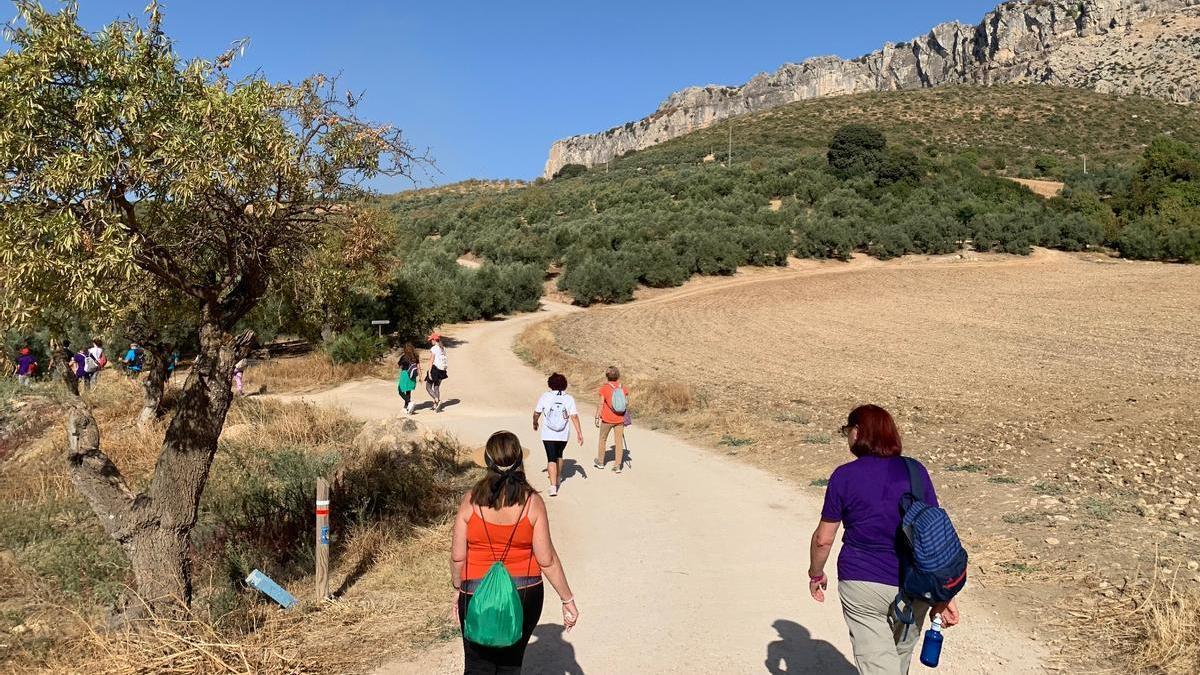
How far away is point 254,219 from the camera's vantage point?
5.61 m

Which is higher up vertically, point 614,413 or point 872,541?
point 872,541

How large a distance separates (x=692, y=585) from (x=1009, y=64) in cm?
13369

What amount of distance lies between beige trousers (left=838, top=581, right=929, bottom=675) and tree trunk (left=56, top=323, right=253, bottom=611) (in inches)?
183

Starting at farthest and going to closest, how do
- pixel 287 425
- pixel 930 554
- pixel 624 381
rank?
pixel 624 381, pixel 287 425, pixel 930 554

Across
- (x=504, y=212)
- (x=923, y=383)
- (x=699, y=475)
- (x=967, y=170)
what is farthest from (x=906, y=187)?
(x=699, y=475)

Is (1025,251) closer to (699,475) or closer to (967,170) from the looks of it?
(967,170)

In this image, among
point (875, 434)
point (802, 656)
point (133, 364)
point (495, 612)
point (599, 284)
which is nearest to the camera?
point (495, 612)

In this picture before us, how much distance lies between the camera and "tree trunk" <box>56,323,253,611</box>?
213 inches

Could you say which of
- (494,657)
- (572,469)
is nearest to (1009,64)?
(572,469)

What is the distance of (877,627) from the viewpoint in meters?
3.59

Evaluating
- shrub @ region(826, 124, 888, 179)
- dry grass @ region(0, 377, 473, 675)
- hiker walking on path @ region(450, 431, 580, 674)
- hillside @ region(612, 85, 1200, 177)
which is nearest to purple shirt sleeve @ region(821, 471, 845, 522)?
hiker walking on path @ region(450, 431, 580, 674)

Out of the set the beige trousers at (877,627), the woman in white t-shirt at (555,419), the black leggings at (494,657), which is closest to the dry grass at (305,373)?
the woman in white t-shirt at (555,419)

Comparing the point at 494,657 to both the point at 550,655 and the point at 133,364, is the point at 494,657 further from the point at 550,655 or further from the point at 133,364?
the point at 133,364

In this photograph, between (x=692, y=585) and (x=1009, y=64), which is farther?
(x=1009, y=64)
